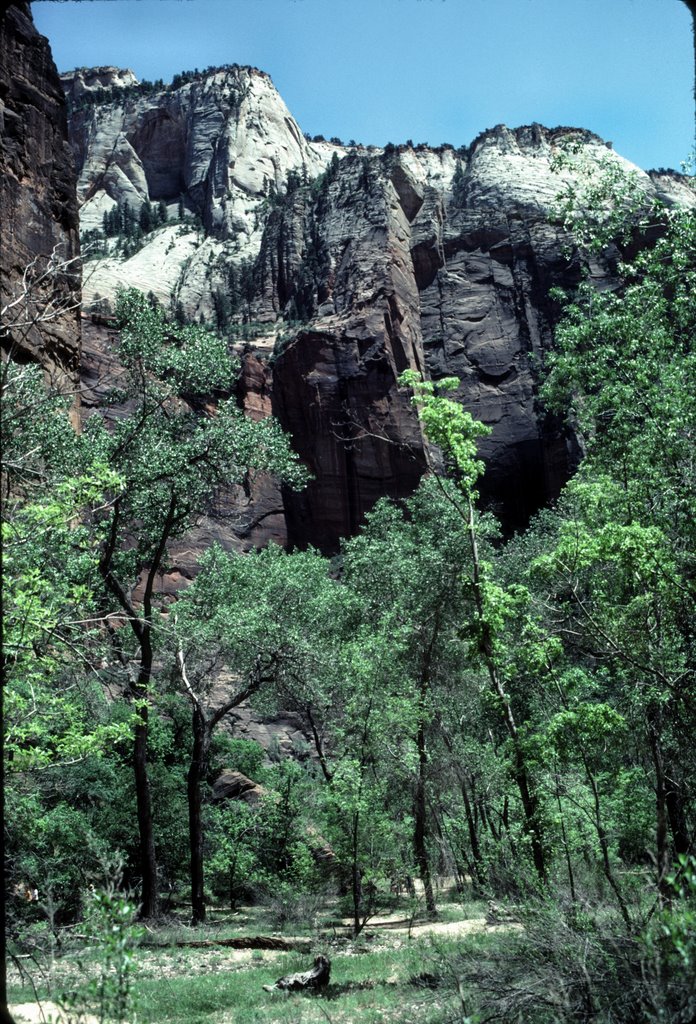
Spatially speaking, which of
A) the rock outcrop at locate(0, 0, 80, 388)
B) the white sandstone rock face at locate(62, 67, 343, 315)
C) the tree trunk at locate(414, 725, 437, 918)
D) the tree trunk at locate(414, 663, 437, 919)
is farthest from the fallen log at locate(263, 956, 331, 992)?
the white sandstone rock face at locate(62, 67, 343, 315)

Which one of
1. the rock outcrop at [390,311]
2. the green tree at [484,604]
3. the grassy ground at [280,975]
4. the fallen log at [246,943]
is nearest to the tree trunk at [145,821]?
the grassy ground at [280,975]

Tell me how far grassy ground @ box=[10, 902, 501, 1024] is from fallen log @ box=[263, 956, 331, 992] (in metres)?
0.18

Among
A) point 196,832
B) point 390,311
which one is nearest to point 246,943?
point 196,832

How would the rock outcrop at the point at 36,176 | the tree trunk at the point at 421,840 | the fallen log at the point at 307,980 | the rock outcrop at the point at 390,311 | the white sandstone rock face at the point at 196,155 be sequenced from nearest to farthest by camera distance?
the fallen log at the point at 307,980 → the tree trunk at the point at 421,840 → the rock outcrop at the point at 36,176 → the rock outcrop at the point at 390,311 → the white sandstone rock face at the point at 196,155

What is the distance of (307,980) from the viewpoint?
11.7m

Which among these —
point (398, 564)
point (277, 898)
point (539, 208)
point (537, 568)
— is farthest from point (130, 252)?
point (537, 568)

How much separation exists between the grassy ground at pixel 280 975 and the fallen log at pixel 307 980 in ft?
0.59

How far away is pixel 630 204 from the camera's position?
1312cm

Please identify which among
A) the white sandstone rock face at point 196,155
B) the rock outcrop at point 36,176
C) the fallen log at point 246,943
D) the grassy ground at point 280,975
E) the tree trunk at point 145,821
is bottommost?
the fallen log at point 246,943

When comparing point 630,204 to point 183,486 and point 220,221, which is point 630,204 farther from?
point 220,221

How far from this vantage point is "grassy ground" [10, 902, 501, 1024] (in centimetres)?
950

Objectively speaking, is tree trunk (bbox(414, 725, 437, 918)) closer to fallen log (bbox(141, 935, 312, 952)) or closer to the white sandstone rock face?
fallen log (bbox(141, 935, 312, 952))

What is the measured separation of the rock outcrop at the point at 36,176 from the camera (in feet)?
76.7

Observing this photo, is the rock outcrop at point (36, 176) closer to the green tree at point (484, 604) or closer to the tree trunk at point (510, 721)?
the green tree at point (484, 604)
